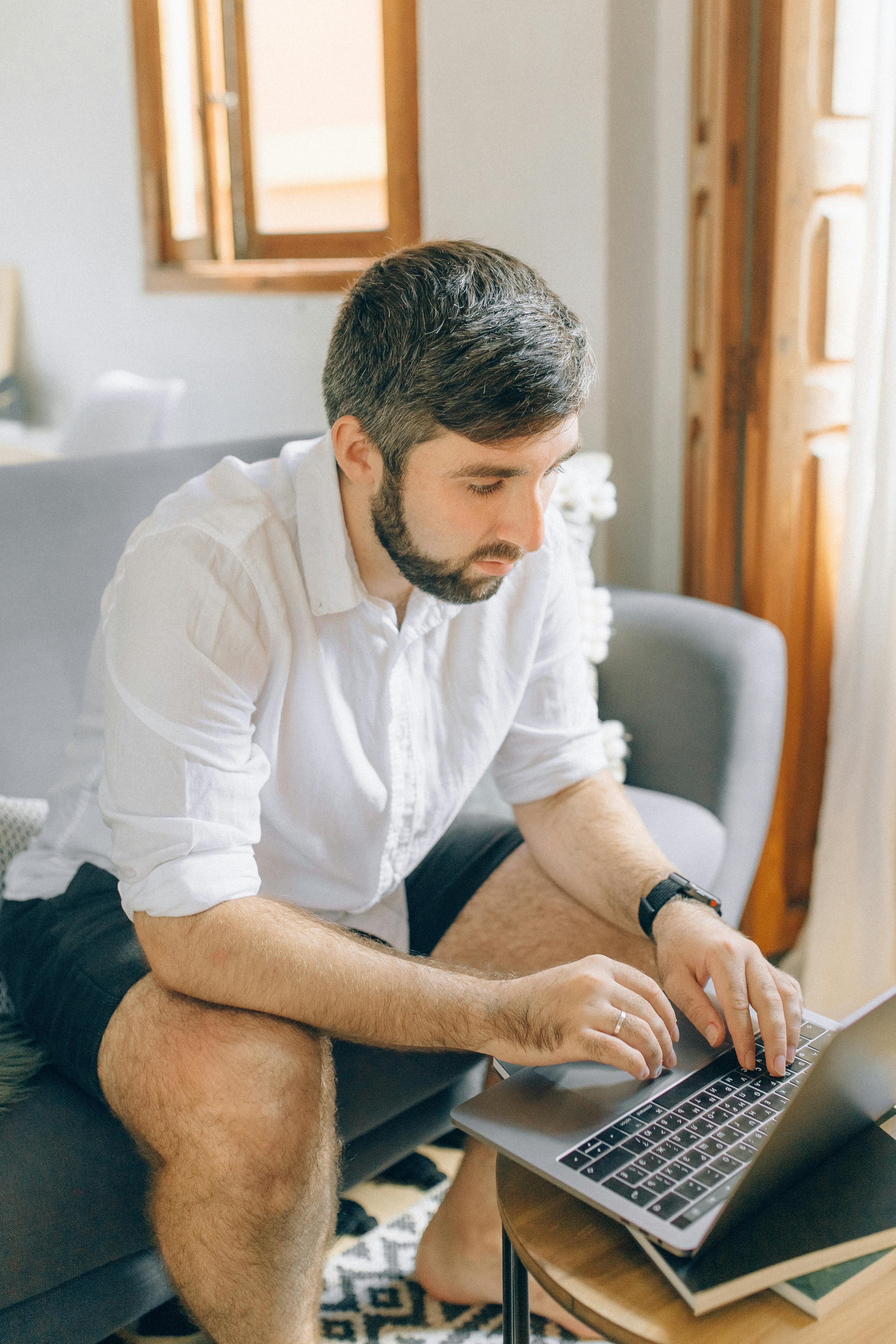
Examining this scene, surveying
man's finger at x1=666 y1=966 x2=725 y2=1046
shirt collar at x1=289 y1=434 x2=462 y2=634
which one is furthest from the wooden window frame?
man's finger at x1=666 y1=966 x2=725 y2=1046

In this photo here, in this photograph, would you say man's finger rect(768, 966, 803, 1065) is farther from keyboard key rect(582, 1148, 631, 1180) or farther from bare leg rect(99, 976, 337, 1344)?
bare leg rect(99, 976, 337, 1344)

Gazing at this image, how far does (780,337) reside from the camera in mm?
1809

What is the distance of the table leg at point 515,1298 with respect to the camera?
2.85 ft

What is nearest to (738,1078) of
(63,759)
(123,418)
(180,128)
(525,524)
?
(525,524)

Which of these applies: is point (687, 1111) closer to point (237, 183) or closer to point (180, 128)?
point (237, 183)

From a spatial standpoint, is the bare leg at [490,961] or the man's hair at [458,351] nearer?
the man's hair at [458,351]

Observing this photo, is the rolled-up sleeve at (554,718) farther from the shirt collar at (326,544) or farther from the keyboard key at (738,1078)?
the keyboard key at (738,1078)

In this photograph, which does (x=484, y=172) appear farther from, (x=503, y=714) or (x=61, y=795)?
(x=61, y=795)

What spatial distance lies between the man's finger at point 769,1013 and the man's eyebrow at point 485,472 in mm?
450

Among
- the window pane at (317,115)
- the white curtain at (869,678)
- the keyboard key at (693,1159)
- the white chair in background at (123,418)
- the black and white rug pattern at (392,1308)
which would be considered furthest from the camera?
the white chair in background at (123,418)

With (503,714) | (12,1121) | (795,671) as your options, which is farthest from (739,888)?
(12,1121)

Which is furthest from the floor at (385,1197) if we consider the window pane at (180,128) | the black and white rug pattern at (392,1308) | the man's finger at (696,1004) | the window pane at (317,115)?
the window pane at (180,128)

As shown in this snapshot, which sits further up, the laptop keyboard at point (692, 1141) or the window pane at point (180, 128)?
the window pane at point (180, 128)

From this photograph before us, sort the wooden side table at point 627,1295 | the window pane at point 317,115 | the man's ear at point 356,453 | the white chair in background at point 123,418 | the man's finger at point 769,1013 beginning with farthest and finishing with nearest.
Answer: the white chair in background at point 123,418 → the window pane at point 317,115 → the man's ear at point 356,453 → the man's finger at point 769,1013 → the wooden side table at point 627,1295
